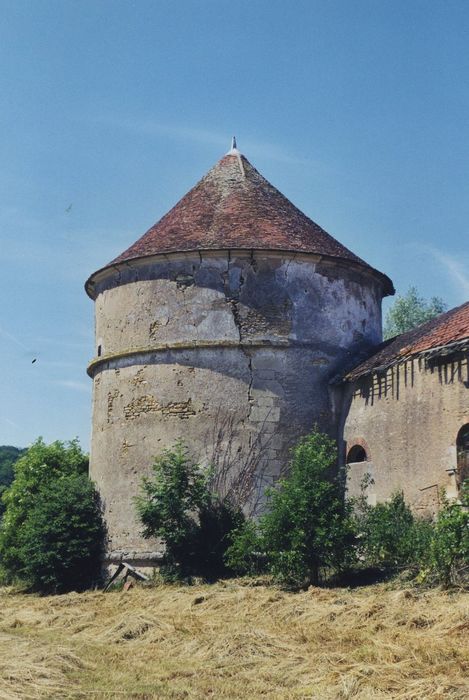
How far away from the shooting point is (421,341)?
18.3 m

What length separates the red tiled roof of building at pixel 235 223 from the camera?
806 inches

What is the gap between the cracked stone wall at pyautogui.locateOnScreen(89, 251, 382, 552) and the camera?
19.7 metres

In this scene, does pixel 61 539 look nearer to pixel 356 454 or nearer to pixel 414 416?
pixel 356 454

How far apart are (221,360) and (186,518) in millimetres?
3346

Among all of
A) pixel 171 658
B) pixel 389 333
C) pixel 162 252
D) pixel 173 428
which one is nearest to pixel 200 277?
pixel 162 252

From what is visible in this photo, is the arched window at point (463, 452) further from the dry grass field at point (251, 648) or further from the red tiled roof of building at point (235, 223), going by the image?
the red tiled roof of building at point (235, 223)

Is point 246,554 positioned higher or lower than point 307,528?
lower

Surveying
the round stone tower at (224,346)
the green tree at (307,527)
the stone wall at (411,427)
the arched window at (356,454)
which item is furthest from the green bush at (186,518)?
the stone wall at (411,427)

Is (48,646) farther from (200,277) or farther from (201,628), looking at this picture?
(200,277)

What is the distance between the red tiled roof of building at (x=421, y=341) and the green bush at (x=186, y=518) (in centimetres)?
380

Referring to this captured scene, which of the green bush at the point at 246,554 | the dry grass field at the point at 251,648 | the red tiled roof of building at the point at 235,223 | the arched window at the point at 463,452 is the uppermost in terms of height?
the red tiled roof of building at the point at 235,223

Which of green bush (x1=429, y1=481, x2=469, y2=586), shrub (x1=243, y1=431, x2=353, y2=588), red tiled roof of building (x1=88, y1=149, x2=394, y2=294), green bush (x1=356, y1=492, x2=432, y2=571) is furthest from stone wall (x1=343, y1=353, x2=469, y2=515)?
red tiled roof of building (x1=88, y1=149, x2=394, y2=294)

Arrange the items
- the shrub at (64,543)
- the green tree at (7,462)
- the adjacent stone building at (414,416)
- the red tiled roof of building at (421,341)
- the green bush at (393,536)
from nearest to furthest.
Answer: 1. the green bush at (393,536)
2. the adjacent stone building at (414,416)
3. the red tiled roof of building at (421,341)
4. the shrub at (64,543)
5. the green tree at (7,462)

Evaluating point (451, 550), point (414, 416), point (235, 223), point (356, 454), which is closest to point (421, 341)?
point (414, 416)
